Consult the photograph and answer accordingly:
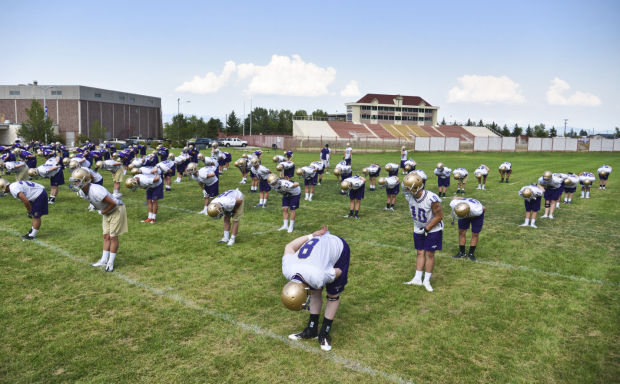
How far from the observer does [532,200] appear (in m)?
11.6

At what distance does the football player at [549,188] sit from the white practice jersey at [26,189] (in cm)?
1353

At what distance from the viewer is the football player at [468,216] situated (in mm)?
7548

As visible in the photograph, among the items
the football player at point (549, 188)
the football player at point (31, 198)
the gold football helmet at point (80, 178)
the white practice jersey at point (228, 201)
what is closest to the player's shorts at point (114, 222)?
the gold football helmet at point (80, 178)

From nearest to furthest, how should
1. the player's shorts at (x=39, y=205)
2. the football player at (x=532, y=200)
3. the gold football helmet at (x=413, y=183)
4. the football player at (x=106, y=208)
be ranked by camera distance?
the gold football helmet at (x=413, y=183) → the football player at (x=106, y=208) → the player's shorts at (x=39, y=205) → the football player at (x=532, y=200)

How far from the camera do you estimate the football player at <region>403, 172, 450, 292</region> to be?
680 centimetres

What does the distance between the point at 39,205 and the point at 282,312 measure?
7.10m

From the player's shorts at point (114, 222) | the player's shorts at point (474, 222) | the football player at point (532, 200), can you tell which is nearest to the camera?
the player's shorts at point (114, 222)

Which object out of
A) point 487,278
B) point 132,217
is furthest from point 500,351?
point 132,217

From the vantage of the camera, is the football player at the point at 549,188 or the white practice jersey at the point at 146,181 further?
the football player at the point at 549,188

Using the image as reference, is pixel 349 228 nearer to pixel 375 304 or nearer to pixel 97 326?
pixel 375 304

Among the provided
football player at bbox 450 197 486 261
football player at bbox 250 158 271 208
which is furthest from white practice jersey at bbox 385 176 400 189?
football player at bbox 450 197 486 261

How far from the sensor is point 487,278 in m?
7.59

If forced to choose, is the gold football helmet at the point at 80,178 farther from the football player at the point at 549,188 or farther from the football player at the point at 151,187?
the football player at the point at 549,188

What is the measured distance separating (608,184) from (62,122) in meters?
71.8
